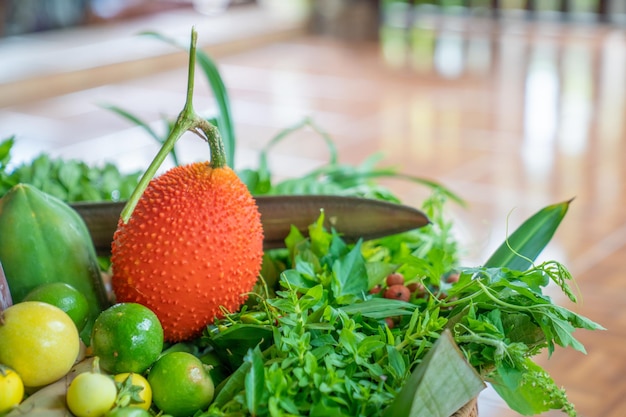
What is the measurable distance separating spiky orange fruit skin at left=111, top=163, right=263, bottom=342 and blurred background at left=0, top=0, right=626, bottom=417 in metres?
0.44

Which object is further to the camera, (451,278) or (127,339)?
(451,278)

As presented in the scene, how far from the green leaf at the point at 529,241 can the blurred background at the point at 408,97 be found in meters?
0.25

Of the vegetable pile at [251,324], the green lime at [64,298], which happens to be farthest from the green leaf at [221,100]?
the green lime at [64,298]

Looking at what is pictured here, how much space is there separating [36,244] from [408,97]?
372 cm

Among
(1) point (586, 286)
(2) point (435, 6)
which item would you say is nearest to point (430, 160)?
(1) point (586, 286)

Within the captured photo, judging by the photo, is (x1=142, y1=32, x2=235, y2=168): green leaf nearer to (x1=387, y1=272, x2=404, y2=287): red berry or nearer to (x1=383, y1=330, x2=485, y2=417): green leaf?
(x1=387, y1=272, x2=404, y2=287): red berry

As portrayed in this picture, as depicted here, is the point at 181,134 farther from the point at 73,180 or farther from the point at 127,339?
the point at 73,180

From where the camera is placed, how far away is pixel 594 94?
4.35 meters

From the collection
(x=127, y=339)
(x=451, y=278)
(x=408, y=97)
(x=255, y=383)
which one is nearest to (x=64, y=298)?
(x=127, y=339)

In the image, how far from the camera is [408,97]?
450cm

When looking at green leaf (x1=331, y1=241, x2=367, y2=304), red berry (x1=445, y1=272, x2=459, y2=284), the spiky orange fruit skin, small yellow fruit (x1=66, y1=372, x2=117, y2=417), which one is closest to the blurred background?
red berry (x1=445, y1=272, x2=459, y2=284)

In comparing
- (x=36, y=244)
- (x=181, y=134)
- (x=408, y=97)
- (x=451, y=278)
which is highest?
(x=181, y=134)

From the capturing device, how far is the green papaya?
2.94 ft

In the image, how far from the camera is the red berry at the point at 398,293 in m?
0.92
